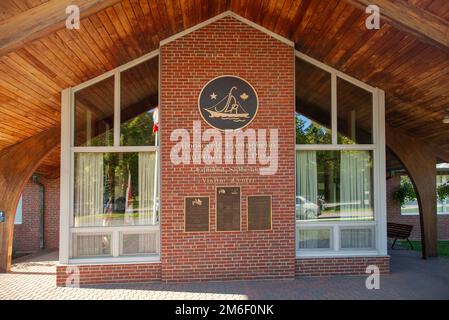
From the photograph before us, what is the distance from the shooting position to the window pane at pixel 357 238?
8.04 metres

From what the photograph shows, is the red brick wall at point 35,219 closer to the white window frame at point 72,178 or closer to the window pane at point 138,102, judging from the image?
the white window frame at point 72,178

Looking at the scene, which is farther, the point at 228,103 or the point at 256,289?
the point at 228,103

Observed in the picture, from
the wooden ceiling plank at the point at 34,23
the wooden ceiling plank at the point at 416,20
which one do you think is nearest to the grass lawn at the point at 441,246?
the wooden ceiling plank at the point at 416,20

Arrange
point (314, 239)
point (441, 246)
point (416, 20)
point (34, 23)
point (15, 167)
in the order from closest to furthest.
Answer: point (34, 23)
point (416, 20)
point (314, 239)
point (15, 167)
point (441, 246)

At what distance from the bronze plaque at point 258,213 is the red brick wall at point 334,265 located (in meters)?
1.05

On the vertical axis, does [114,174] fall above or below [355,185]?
above

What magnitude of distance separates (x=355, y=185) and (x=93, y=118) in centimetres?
549

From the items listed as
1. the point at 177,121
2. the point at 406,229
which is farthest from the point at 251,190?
the point at 406,229

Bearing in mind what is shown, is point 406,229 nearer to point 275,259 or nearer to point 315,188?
point 315,188

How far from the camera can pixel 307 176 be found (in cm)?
807

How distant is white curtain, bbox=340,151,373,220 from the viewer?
26.6ft

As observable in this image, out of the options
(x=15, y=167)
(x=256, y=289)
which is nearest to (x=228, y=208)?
(x=256, y=289)

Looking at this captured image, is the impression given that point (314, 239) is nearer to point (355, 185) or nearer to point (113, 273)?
point (355, 185)

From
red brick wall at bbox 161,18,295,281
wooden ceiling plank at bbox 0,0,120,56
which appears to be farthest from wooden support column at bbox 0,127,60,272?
wooden ceiling plank at bbox 0,0,120,56
